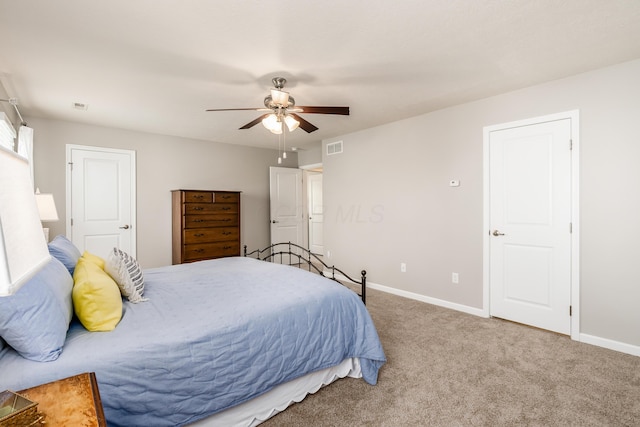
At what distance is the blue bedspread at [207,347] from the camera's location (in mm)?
1329

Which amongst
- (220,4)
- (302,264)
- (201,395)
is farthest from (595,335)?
(302,264)

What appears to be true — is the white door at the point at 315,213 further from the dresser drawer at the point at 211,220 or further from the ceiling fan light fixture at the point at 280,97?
the ceiling fan light fixture at the point at 280,97

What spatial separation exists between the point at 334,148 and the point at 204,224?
2.48m

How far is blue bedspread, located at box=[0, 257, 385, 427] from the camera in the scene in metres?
1.33

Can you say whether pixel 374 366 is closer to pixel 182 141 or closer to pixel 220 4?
pixel 220 4

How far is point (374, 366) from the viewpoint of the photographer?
2234mm

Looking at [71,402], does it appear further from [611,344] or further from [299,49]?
[611,344]

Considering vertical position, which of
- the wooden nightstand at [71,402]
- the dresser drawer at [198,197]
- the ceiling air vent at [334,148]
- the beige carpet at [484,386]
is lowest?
the beige carpet at [484,386]

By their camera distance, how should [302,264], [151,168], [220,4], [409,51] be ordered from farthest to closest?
[302,264], [151,168], [409,51], [220,4]

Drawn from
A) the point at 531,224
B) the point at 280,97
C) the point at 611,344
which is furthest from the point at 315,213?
the point at 611,344

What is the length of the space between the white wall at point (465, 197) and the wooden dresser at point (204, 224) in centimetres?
165

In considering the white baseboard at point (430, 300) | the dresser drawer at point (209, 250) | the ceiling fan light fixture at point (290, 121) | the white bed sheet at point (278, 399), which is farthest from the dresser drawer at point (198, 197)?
the white bed sheet at point (278, 399)

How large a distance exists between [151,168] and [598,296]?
5.74 m

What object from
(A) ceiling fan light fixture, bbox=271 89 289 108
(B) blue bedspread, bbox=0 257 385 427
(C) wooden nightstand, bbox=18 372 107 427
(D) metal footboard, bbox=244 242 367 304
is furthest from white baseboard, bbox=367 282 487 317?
(C) wooden nightstand, bbox=18 372 107 427
